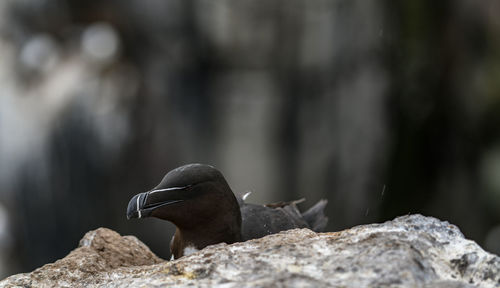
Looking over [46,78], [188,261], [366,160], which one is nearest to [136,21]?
[46,78]

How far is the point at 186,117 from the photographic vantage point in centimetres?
848

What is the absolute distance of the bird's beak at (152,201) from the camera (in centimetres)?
249

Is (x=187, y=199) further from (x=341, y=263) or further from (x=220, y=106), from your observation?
(x=220, y=106)

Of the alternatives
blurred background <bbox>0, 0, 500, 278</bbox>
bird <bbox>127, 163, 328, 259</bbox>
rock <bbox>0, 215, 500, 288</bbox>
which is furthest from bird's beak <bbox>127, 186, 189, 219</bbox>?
blurred background <bbox>0, 0, 500, 278</bbox>

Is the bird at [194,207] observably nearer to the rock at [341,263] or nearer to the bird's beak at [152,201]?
the bird's beak at [152,201]

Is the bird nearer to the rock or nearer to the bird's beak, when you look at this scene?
the bird's beak

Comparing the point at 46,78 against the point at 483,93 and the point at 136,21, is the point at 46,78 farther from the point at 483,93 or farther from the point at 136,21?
the point at 483,93

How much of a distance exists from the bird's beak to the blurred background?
554cm

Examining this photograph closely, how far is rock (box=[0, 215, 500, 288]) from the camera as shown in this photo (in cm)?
146

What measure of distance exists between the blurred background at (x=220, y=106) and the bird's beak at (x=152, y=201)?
5.54m

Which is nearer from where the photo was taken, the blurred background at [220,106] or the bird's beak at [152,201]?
the bird's beak at [152,201]

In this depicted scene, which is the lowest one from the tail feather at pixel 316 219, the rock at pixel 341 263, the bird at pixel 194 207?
the tail feather at pixel 316 219

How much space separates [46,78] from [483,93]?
515 cm

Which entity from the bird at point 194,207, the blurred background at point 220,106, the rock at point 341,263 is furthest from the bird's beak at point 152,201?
the blurred background at point 220,106
